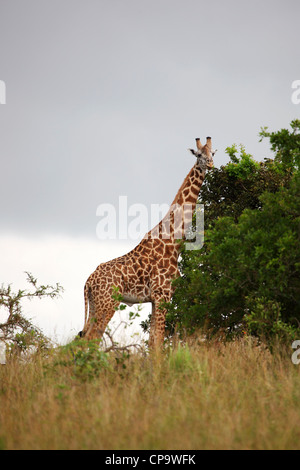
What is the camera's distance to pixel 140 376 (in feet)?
33.3

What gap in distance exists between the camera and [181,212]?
16609 mm

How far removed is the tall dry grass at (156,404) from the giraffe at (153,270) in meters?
3.42

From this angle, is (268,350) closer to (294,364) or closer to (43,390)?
(294,364)

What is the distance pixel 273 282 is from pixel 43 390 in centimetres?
537

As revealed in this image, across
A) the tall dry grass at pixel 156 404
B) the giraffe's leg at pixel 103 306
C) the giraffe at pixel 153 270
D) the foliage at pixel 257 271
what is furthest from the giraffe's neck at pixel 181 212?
the tall dry grass at pixel 156 404

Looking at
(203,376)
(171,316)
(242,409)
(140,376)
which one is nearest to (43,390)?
(140,376)

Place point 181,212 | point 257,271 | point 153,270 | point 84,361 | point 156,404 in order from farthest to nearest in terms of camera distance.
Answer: point 181,212 → point 153,270 → point 257,271 → point 84,361 → point 156,404

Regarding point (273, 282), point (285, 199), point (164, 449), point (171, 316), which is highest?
point (285, 199)

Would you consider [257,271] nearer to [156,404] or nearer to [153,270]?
[153,270]

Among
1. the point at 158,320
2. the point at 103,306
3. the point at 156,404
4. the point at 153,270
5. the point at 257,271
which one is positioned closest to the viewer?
the point at 156,404

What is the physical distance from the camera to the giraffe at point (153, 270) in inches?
599

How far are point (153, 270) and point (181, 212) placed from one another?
2083mm

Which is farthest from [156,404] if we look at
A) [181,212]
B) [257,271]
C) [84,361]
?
[181,212]

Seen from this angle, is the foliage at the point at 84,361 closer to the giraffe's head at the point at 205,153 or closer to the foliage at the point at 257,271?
the foliage at the point at 257,271
